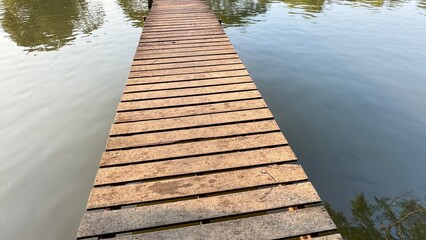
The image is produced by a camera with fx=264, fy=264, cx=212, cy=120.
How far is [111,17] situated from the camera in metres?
15.9

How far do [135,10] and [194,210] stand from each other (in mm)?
17076

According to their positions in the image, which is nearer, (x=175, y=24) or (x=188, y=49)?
(x=188, y=49)

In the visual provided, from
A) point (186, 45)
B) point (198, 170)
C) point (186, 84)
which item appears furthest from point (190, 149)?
point (186, 45)

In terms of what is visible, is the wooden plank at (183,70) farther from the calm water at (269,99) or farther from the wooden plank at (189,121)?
the wooden plank at (189,121)

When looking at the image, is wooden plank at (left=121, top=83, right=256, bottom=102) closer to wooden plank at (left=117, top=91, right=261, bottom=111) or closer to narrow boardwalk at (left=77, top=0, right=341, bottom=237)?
narrow boardwalk at (left=77, top=0, right=341, bottom=237)

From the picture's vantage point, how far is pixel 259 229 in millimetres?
3018

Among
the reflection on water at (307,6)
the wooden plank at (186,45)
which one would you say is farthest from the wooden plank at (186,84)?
the reflection on water at (307,6)

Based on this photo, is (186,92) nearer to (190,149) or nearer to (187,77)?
(187,77)

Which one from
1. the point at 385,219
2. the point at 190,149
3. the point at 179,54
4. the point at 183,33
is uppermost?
the point at 183,33

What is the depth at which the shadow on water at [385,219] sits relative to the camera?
4.25 metres

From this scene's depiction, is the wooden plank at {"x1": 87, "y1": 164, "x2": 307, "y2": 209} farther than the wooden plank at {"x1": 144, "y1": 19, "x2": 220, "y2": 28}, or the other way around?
the wooden plank at {"x1": 144, "y1": 19, "x2": 220, "y2": 28}

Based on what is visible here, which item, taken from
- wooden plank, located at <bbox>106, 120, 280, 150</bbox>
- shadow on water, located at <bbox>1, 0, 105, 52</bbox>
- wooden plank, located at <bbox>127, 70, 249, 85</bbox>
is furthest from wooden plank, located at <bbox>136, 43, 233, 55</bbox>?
shadow on water, located at <bbox>1, 0, 105, 52</bbox>

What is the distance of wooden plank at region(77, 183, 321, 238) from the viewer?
306 cm

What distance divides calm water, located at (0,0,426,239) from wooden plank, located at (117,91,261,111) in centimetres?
147
